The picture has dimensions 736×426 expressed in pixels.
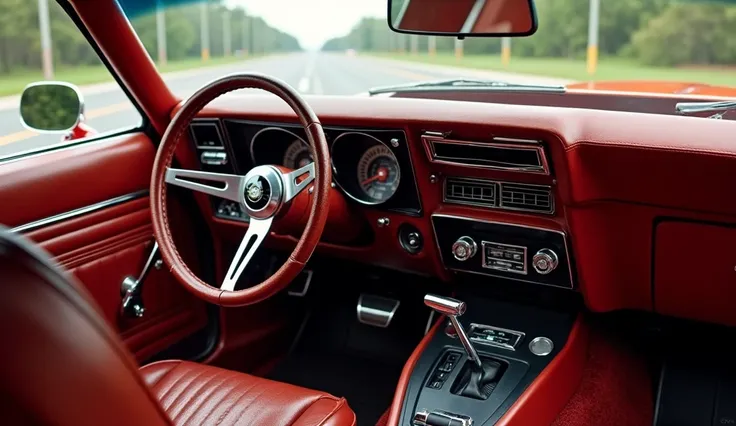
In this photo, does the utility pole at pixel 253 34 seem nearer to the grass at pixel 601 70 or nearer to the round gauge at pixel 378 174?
the grass at pixel 601 70

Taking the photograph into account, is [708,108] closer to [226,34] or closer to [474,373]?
[474,373]

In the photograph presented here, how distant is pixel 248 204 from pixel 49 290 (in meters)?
1.29

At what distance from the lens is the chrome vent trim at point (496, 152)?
2.20 metres

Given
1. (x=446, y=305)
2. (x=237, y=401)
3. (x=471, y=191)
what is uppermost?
(x=471, y=191)

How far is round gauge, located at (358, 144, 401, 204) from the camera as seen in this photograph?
2617mm

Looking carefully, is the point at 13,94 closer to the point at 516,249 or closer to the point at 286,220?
the point at 286,220

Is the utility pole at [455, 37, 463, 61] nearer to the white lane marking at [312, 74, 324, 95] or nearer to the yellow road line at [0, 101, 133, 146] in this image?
the white lane marking at [312, 74, 324, 95]

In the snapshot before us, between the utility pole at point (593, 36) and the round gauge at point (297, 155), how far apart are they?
1.15 metres

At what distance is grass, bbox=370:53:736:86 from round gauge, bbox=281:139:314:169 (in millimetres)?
818

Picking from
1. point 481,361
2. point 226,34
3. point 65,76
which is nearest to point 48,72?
point 65,76

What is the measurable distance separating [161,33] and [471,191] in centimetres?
148

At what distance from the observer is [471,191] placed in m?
2.50

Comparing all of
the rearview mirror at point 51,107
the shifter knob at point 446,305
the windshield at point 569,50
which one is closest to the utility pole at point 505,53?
the windshield at point 569,50

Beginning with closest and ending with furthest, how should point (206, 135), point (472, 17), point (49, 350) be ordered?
1. point (49, 350)
2. point (472, 17)
3. point (206, 135)
